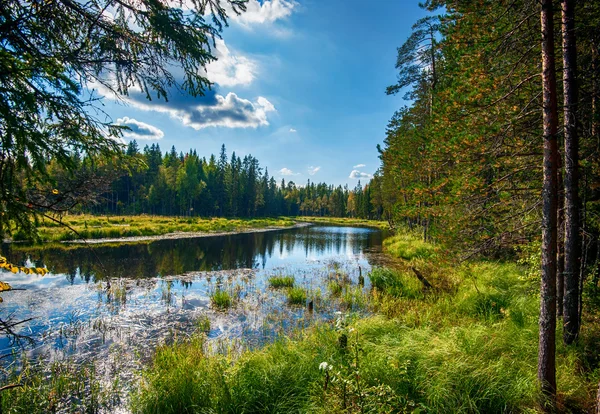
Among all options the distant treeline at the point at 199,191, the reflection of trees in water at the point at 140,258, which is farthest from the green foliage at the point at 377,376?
the distant treeline at the point at 199,191

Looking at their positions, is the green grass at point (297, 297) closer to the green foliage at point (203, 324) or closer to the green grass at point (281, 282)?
the green grass at point (281, 282)

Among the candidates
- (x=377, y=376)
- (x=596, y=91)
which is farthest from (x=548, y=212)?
(x=377, y=376)

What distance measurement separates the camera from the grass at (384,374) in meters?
3.88

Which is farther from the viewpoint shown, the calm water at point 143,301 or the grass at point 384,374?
the calm water at point 143,301

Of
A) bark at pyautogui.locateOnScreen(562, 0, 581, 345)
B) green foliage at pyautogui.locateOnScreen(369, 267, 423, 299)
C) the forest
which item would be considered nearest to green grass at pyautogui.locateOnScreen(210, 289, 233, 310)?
the forest

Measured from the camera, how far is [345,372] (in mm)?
4078

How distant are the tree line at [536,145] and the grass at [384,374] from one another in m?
0.51

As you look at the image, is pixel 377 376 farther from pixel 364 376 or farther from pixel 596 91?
Answer: pixel 596 91

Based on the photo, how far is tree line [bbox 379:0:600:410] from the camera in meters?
4.36

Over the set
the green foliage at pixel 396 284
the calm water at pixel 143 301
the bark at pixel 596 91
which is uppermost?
the bark at pixel 596 91

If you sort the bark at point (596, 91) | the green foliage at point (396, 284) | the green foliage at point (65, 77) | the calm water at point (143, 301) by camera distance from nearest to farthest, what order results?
the green foliage at point (65, 77) < the bark at point (596, 91) < the calm water at point (143, 301) < the green foliage at point (396, 284)

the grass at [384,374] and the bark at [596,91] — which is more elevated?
the bark at [596,91]

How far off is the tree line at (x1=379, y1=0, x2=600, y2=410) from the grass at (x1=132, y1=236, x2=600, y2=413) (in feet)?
1.69

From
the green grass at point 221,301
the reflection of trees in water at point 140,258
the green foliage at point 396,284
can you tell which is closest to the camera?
the green grass at point 221,301
